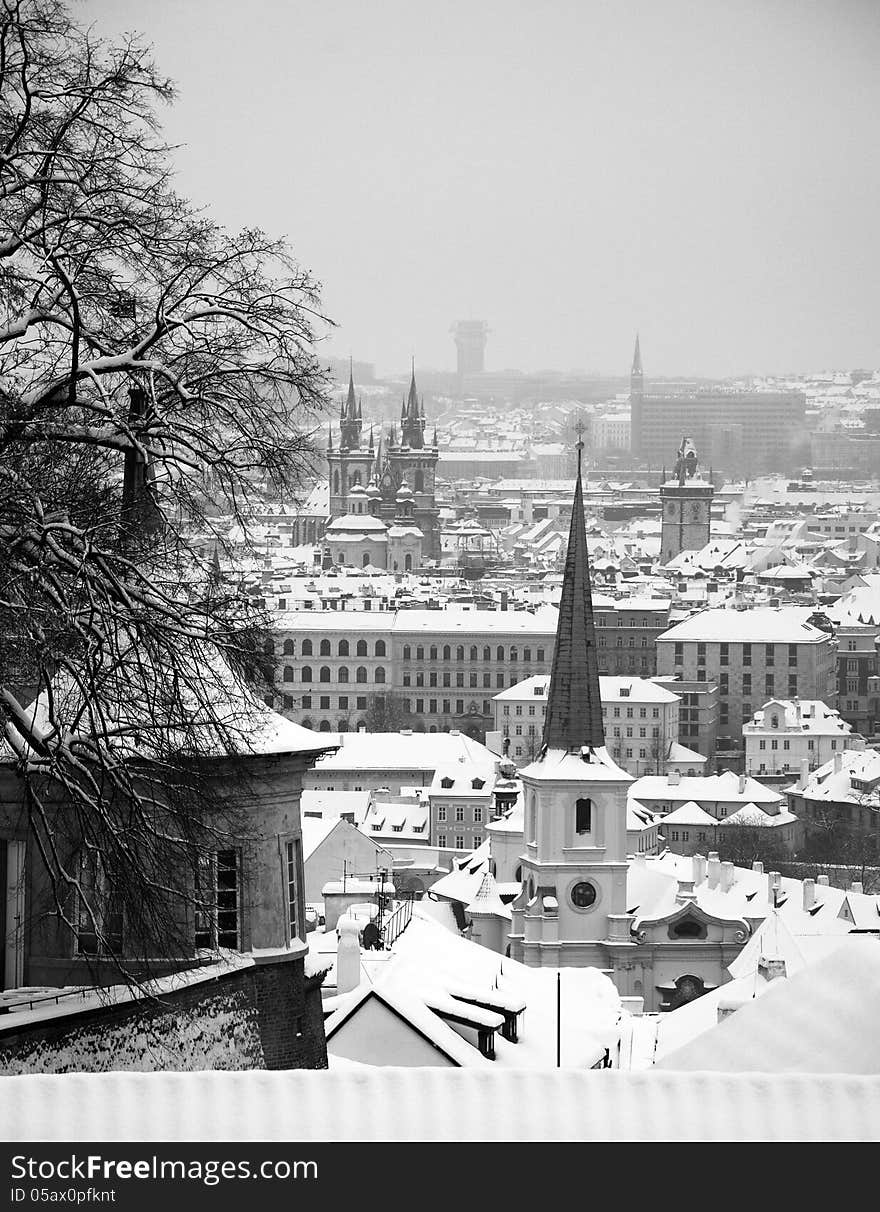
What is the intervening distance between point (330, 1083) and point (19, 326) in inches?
130

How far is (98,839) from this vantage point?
24.5ft

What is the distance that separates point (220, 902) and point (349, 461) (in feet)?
444

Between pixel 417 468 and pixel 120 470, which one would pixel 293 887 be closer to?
pixel 120 470

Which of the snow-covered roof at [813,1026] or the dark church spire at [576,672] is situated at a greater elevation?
the snow-covered roof at [813,1026]

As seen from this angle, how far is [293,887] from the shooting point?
9.24 m

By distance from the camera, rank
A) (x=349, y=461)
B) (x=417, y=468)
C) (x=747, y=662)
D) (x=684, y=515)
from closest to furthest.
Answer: (x=747, y=662) < (x=684, y=515) < (x=417, y=468) < (x=349, y=461)

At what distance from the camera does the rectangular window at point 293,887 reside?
9.16m

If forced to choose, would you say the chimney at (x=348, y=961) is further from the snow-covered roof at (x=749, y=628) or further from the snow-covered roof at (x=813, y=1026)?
the snow-covered roof at (x=749, y=628)

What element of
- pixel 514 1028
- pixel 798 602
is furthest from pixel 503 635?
pixel 514 1028

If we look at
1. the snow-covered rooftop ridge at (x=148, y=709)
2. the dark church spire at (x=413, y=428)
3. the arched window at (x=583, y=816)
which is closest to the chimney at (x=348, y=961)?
the snow-covered rooftop ridge at (x=148, y=709)

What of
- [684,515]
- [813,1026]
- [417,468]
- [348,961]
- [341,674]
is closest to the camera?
[813,1026]

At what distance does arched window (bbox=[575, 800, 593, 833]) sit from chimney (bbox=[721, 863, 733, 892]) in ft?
14.1

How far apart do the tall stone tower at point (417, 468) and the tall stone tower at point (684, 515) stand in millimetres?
11950

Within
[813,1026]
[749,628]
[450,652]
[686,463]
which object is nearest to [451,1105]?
[813,1026]
